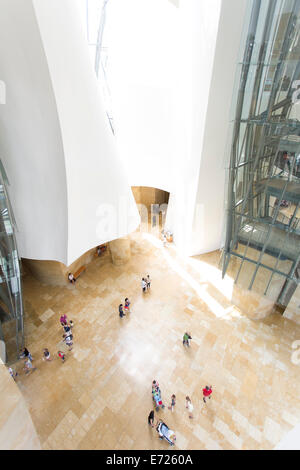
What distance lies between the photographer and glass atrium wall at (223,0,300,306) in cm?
611

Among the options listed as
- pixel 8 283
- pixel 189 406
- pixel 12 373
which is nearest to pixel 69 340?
pixel 12 373

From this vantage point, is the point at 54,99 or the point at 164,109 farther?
the point at 164,109

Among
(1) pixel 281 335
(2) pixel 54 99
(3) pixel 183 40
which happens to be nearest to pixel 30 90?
(2) pixel 54 99

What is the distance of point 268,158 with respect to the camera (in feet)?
22.9

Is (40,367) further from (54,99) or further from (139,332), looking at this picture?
(54,99)

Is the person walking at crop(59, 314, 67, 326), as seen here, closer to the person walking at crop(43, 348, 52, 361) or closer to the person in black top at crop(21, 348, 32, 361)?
the person walking at crop(43, 348, 52, 361)

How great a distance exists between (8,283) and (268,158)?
30.2ft

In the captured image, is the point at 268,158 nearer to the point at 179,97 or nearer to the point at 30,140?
the point at 179,97

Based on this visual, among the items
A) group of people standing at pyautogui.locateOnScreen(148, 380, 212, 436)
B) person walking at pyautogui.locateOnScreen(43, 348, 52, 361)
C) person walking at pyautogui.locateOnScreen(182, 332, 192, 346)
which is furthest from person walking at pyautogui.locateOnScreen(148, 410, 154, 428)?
person walking at pyautogui.locateOnScreen(43, 348, 52, 361)

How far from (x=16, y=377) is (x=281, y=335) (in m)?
9.44

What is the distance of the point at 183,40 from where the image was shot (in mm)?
9844

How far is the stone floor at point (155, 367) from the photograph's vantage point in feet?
20.2

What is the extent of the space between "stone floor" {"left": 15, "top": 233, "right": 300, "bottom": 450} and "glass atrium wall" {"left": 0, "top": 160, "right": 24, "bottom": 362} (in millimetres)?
584

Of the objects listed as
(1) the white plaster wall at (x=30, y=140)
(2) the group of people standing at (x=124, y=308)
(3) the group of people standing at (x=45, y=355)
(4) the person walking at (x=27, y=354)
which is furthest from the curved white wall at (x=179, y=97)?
(4) the person walking at (x=27, y=354)
